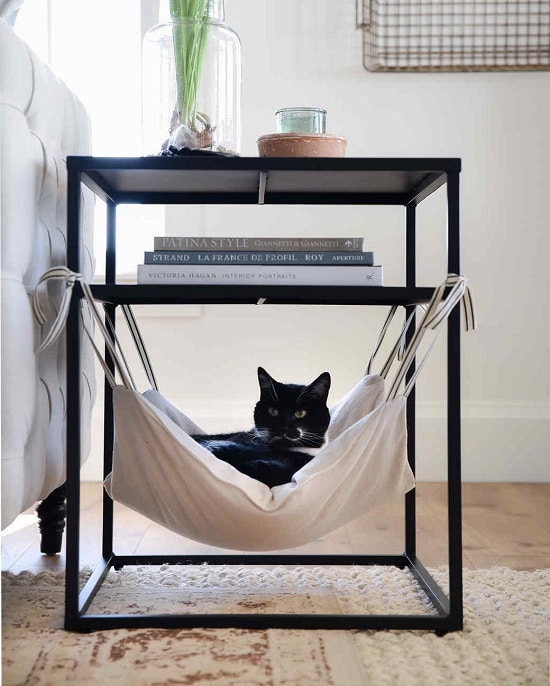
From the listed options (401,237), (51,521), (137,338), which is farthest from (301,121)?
(401,237)

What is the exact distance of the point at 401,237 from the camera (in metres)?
2.23

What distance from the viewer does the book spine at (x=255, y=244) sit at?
45.3 inches

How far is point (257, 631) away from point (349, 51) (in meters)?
1.68

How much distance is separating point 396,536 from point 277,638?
2.16 feet

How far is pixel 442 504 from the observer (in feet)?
6.38

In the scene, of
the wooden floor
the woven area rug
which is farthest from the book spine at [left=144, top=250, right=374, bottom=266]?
the wooden floor

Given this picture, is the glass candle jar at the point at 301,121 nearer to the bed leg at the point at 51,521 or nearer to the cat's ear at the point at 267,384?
the cat's ear at the point at 267,384

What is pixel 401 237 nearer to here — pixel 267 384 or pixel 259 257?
pixel 267 384

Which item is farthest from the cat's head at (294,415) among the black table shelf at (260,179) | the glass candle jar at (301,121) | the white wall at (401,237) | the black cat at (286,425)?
the white wall at (401,237)

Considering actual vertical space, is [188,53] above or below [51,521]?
above

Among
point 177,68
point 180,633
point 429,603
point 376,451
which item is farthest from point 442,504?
point 177,68

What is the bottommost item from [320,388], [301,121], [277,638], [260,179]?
[277,638]

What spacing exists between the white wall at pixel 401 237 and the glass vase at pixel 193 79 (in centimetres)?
87

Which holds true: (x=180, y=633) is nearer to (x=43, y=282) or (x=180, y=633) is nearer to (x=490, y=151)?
(x=43, y=282)
